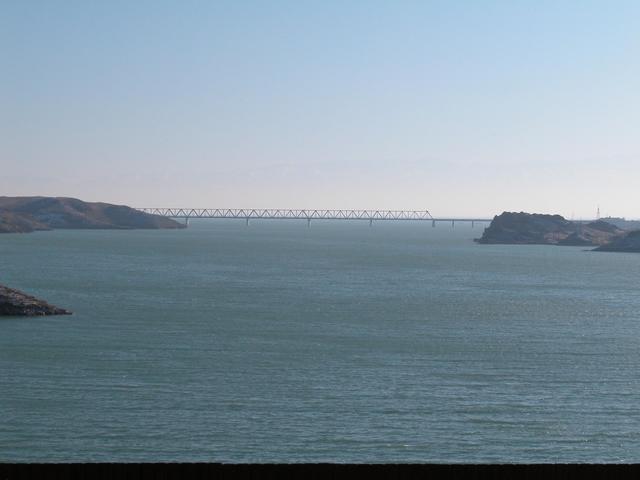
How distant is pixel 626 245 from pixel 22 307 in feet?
323

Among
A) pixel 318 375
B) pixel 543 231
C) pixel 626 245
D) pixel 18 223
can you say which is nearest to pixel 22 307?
pixel 318 375

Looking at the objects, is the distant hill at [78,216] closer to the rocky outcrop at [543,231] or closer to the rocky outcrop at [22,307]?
the rocky outcrop at [543,231]

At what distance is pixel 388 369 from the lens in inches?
982

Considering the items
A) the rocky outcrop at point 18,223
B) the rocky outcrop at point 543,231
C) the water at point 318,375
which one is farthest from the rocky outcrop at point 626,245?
the rocky outcrop at point 18,223

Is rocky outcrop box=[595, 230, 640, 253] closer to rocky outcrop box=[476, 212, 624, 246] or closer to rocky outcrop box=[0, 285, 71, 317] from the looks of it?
rocky outcrop box=[476, 212, 624, 246]

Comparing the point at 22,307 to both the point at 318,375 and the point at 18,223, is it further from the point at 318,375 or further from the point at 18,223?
the point at 18,223

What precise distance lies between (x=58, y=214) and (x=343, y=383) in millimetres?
174741

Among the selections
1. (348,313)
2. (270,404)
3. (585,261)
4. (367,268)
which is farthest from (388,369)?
(585,261)

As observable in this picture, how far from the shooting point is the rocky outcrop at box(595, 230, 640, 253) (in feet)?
395

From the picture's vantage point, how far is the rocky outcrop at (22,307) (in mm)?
36188

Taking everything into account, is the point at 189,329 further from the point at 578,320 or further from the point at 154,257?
the point at 154,257

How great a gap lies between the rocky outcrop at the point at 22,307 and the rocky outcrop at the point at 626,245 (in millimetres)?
95031

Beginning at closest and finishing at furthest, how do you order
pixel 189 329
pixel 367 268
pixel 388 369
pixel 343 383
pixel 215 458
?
pixel 215 458 < pixel 343 383 < pixel 388 369 < pixel 189 329 < pixel 367 268

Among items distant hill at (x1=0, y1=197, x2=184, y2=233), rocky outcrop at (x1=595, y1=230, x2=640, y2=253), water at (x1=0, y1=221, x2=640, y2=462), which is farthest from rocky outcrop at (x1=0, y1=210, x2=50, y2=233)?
water at (x1=0, y1=221, x2=640, y2=462)
